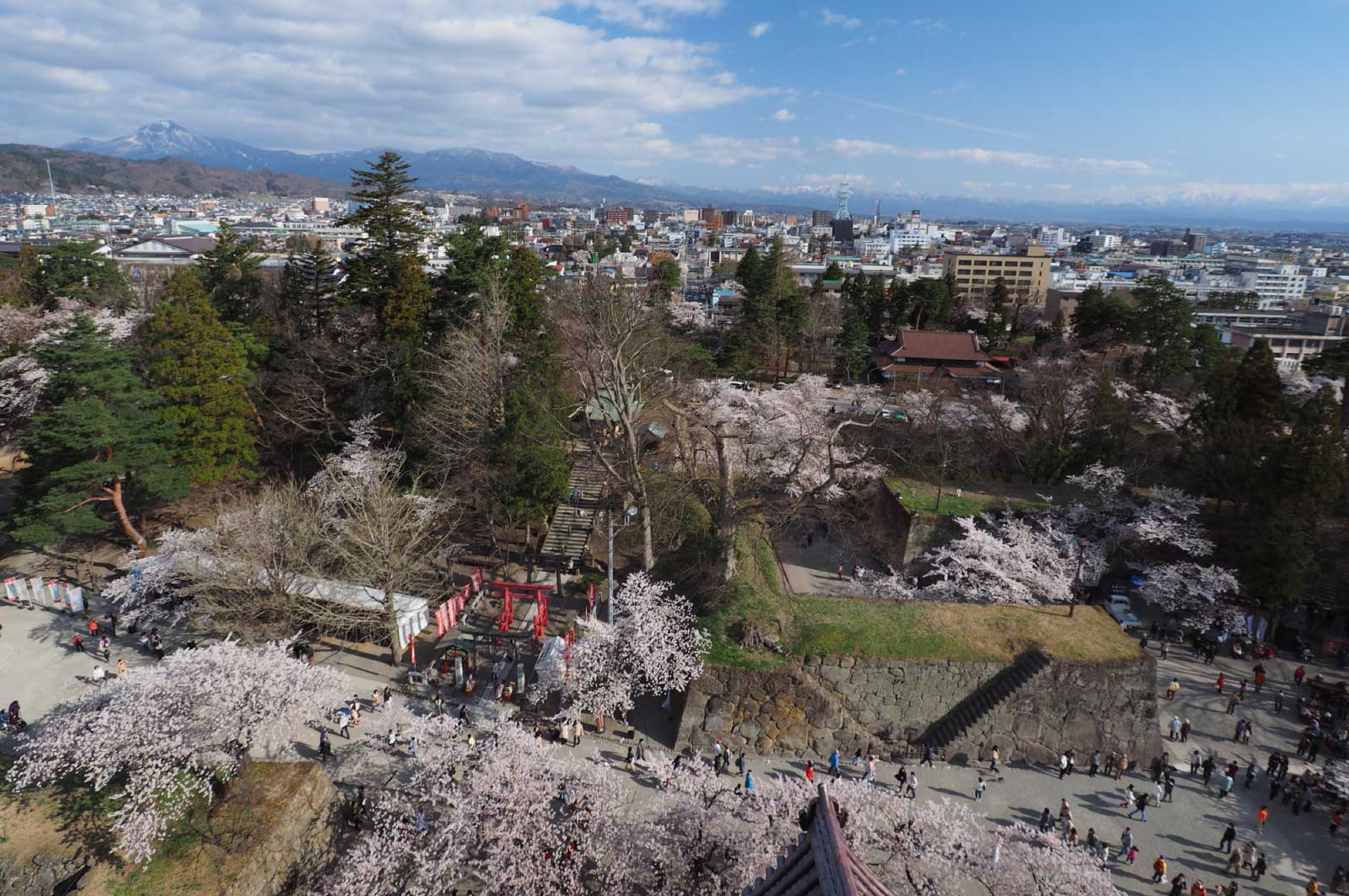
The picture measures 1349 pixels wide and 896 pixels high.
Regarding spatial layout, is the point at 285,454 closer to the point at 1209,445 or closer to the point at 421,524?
the point at 421,524

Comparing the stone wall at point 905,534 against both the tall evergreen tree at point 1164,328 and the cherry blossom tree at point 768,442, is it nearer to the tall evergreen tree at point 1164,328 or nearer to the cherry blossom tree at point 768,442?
the cherry blossom tree at point 768,442

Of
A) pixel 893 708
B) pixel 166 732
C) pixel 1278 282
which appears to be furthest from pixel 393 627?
pixel 1278 282

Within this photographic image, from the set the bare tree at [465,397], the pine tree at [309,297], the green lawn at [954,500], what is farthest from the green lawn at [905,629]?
the pine tree at [309,297]

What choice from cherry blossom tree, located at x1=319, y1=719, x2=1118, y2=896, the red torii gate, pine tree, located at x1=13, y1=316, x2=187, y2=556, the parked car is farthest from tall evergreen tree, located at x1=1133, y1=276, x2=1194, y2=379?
pine tree, located at x1=13, y1=316, x2=187, y2=556

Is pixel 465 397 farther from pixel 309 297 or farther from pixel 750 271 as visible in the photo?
pixel 750 271

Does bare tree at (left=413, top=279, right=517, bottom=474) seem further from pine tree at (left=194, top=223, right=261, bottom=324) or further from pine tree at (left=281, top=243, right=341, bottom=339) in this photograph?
pine tree at (left=194, top=223, right=261, bottom=324)

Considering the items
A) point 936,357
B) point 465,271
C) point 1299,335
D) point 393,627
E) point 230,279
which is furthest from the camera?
point 1299,335
